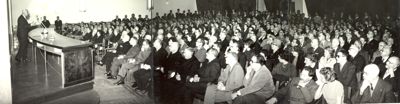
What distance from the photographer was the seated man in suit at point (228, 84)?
5.70 m

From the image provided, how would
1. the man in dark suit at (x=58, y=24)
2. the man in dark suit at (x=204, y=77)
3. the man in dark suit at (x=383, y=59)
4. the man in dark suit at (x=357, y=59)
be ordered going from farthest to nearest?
the man in dark suit at (x=357, y=59)
the man in dark suit at (x=383, y=59)
the man in dark suit at (x=204, y=77)
the man in dark suit at (x=58, y=24)

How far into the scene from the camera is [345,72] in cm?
600

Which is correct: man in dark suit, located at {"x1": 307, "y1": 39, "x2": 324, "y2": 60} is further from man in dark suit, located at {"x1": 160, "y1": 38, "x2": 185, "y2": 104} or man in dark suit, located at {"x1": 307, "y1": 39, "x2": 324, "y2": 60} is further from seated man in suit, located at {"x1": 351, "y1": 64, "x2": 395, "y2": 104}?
man in dark suit, located at {"x1": 160, "y1": 38, "x2": 185, "y2": 104}

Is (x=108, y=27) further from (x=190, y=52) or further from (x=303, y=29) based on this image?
(x=303, y=29)

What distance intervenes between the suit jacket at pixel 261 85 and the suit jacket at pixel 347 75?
115cm

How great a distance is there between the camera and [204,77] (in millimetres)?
6109

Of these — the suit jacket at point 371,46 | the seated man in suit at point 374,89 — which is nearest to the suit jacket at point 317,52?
the suit jacket at point 371,46

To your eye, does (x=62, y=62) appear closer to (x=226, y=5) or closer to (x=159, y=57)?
(x=159, y=57)

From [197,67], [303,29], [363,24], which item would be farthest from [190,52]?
[363,24]

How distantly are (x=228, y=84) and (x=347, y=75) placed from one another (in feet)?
5.55

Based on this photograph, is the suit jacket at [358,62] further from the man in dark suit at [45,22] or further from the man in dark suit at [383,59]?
the man in dark suit at [45,22]

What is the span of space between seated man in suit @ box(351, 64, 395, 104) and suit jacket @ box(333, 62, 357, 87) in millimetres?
361

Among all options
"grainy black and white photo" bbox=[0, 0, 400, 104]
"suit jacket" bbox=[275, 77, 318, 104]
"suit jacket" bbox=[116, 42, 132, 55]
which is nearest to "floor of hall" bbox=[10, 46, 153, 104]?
"grainy black and white photo" bbox=[0, 0, 400, 104]

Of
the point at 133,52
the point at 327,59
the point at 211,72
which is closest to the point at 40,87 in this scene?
the point at 133,52
